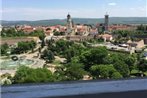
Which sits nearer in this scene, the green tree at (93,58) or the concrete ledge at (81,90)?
the concrete ledge at (81,90)

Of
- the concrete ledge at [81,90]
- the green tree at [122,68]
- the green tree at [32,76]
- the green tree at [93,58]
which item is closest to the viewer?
the concrete ledge at [81,90]

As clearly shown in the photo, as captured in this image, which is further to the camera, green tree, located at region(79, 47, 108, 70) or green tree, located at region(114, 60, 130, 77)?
green tree, located at region(79, 47, 108, 70)

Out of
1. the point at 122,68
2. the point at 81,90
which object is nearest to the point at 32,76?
the point at 122,68

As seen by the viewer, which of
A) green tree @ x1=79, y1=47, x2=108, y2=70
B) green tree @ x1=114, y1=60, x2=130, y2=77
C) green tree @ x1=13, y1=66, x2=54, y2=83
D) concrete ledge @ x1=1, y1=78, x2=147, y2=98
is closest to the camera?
concrete ledge @ x1=1, y1=78, x2=147, y2=98

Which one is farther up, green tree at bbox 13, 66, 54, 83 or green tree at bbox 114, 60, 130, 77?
green tree at bbox 13, 66, 54, 83

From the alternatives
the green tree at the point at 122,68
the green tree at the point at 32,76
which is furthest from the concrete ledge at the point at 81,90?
the green tree at the point at 122,68

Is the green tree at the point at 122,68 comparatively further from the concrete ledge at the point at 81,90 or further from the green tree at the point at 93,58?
the concrete ledge at the point at 81,90

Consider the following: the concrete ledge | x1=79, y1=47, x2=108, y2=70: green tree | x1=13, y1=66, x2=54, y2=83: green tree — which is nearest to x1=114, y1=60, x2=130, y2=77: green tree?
x1=79, y1=47, x2=108, y2=70: green tree

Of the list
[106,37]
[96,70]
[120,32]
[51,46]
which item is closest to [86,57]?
[96,70]

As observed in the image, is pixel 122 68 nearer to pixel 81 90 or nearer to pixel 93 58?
pixel 93 58

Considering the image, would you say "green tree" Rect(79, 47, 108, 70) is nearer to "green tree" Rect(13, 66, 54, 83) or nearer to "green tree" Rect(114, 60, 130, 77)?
"green tree" Rect(114, 60, 130, 77)

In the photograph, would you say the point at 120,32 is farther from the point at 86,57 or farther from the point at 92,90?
the point at 92,90

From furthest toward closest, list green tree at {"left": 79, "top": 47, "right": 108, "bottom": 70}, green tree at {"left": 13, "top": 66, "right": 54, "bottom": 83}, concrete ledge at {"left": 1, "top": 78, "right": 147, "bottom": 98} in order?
green tree at {"left": 79, "top": 47, "right": 108, "bottom": 70}, green tree at {"left": 13, "top": 66, "right": 54, "bottom": 83}, concrete ledge at {"left": 1, "top": 78, "right": 147, "bottom": 98}
